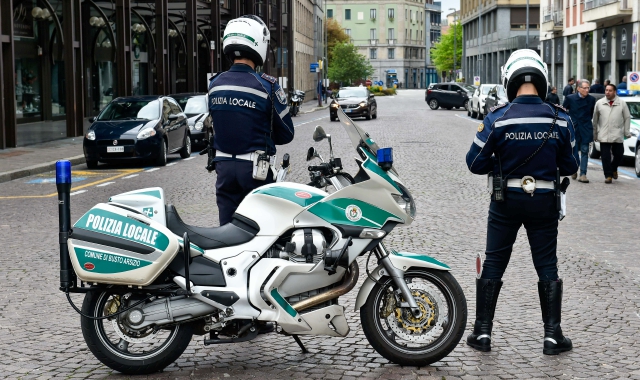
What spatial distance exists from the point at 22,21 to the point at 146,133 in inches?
628

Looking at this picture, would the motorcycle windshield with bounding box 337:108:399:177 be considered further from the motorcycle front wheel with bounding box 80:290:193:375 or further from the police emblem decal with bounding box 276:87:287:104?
the motorcycle front wheel with bounding box 80:290:193:375

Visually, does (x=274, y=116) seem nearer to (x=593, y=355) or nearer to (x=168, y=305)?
(x=168, y=305)

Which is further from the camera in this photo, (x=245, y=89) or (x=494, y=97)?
(x=494, y=97)

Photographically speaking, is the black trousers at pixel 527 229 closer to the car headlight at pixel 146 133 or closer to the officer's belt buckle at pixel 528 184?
the officer's belt buckle at pixel 528 184

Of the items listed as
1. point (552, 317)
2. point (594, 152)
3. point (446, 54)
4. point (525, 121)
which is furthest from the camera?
point (446, 54)

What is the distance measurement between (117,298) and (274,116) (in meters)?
1.60

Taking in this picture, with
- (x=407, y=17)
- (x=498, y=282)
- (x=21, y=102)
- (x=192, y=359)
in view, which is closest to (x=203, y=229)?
(x=192, y=359)

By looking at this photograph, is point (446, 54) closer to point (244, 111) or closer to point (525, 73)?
point (244, 111)

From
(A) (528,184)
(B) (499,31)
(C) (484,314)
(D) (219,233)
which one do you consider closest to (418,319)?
(C) (484,314)

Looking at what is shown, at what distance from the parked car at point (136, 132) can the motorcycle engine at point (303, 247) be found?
15.5 metres

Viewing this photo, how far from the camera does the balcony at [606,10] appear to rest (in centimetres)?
3972

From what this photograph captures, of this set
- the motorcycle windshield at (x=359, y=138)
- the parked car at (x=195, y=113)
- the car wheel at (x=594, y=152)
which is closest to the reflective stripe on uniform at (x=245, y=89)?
the motorcycle windshield at (x=359, y=138)

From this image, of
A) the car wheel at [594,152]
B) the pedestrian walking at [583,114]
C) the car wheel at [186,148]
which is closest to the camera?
the pedestrian walking at [583,114]

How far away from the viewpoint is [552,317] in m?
5.86
